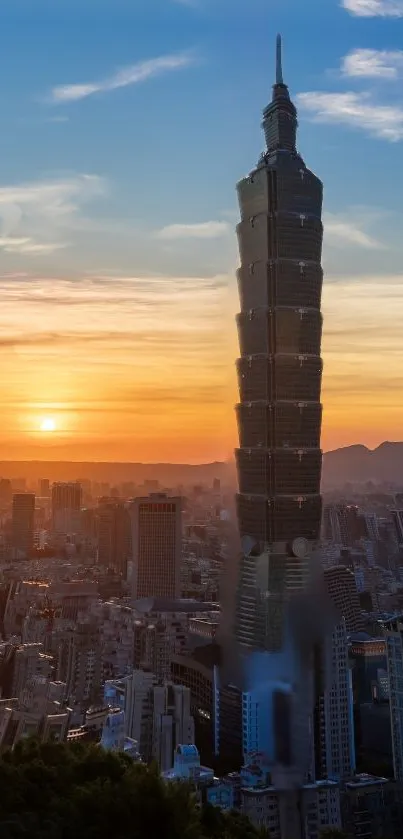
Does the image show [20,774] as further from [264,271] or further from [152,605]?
[152,605]

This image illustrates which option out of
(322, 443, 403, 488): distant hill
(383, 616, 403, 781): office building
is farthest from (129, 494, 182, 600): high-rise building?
(383, 616, 403, 781): office building

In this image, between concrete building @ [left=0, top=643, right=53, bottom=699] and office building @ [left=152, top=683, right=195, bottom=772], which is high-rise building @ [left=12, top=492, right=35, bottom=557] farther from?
office building @ [left=152, top=683, right=195, bottom=772]

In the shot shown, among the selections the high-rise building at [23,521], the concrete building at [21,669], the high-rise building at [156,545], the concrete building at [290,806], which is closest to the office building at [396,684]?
the concrete building at [290,806]

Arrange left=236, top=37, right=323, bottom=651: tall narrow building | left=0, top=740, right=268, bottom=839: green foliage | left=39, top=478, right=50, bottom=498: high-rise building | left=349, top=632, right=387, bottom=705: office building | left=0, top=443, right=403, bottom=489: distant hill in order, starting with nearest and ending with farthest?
left=0, top=740, right=268, bottom=839: green foliage
left=349, top=632, right=387, bottom=705: office building
left=236, top=37, right=323, bottom=651: tall narrow building
left=0, top=443, right=403, bottom=489: distant hill
left=39, top=478, right=50, bottom=498: high-rise building

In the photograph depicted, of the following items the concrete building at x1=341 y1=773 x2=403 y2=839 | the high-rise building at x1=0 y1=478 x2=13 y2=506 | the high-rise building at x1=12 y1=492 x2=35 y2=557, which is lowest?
the concrete building at x1=341 y1=773 x2=403 y2=839

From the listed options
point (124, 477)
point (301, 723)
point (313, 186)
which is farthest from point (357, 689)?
point (124, 477)

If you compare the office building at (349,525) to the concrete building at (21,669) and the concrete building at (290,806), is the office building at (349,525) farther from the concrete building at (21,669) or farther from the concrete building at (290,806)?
the concrete building at (290,806)
